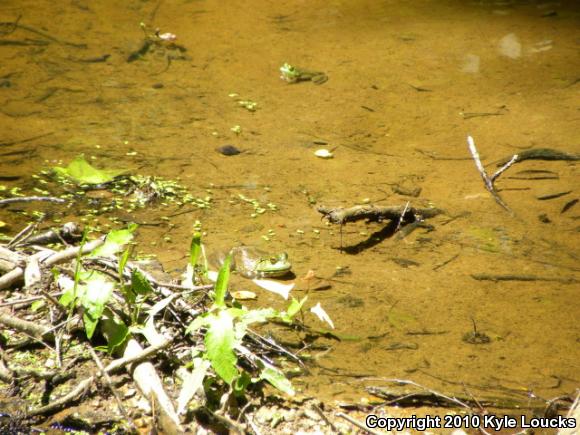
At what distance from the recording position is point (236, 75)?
5.62 m

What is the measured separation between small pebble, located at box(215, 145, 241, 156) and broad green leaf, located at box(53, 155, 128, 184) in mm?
878

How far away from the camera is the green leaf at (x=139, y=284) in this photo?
2.36m

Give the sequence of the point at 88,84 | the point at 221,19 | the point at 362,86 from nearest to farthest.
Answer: the point at 88,84 < the point at 362,86 < the point at 221,19

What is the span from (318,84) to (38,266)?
373cm

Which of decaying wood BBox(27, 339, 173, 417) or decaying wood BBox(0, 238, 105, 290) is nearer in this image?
decaying wood BBox(27, 339, 173, 417)

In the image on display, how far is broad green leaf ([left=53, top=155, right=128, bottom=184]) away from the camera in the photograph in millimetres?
3789

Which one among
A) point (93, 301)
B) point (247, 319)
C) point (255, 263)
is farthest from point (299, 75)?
point (93, 301)

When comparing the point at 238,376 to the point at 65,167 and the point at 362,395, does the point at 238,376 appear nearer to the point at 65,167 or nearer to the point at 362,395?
the point at 362,395

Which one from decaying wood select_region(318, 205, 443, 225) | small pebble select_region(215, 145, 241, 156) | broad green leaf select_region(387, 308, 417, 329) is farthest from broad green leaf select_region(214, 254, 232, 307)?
small pebble select_region(215, 145, 241, 156)

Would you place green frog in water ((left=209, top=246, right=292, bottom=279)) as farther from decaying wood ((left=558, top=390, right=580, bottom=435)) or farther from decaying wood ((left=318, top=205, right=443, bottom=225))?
decaying wood ((left=558, top=390, right=580, bottom=435))

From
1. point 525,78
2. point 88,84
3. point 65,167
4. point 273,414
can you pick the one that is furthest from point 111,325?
point 525,78

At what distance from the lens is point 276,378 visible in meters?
2.25

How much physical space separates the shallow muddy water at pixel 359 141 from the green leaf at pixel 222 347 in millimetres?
422

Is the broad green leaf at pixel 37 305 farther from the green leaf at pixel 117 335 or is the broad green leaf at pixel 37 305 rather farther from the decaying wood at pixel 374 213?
the decaying wood at pixel 374 213
